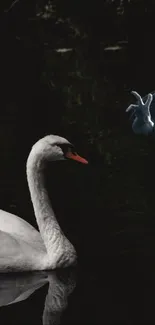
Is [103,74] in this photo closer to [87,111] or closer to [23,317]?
[87,111]

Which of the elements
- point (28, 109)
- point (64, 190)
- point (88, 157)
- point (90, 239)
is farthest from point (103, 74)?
point (90, 239)

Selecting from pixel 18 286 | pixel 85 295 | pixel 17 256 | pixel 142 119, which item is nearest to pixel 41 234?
pixel 17 256

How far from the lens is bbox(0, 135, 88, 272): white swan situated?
9.01 m

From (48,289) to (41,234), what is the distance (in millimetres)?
657

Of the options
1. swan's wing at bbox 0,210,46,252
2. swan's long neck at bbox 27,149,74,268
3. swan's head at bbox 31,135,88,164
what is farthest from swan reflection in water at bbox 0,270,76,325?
swan's head at bbox 31,135,88,164

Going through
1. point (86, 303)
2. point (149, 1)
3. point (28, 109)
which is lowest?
point (149, 1)

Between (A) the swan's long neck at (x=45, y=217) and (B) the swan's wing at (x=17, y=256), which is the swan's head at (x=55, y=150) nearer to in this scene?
(A) the swan's long neck at (x=45, y=217)

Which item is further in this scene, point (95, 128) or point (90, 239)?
point (95, 128)

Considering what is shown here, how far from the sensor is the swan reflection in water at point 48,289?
27.2 feet

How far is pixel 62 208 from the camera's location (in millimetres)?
10688

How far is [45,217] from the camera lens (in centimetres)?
923

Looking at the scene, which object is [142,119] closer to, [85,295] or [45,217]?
[45,217]

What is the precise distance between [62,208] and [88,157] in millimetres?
1848

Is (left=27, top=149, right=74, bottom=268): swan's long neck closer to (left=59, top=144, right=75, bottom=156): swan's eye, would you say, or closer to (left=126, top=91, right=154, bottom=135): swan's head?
(left=59, top=144, right=75, bottom=156): swan's eye
